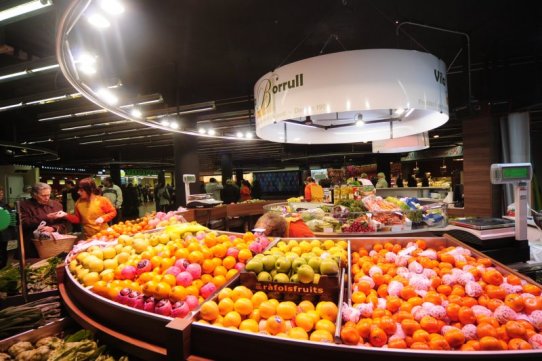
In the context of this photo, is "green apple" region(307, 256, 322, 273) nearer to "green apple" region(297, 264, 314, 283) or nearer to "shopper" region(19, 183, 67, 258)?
"green apple" region(297, 264, 314, 283)

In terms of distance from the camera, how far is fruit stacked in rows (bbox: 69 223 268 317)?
1.67 metres

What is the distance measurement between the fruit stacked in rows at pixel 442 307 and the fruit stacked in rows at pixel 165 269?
891 mm

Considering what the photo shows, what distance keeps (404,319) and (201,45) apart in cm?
496

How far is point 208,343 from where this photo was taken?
4.31 ft

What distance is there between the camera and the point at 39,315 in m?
2.29

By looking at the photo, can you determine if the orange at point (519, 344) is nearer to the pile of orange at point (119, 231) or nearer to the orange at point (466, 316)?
the orange at point (466, 316)

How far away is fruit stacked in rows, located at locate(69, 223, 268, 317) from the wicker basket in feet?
5.65

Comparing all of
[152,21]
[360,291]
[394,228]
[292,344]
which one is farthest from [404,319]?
[152,21]

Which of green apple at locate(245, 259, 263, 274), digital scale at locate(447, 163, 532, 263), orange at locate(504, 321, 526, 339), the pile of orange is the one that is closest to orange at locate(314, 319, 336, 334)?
green apple at locate(245, 259, 263, 274)

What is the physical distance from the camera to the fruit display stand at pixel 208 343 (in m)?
1.06

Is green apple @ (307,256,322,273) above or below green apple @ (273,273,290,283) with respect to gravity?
above

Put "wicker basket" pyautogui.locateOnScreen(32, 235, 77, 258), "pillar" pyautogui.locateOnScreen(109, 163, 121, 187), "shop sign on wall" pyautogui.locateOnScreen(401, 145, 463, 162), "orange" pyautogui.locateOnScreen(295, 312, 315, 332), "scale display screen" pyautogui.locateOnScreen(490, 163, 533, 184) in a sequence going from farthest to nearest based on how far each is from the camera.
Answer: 1. "pillar" pyautogui.locateOnScreen(109, 163, 121, 187)
2. "shop sign on wall" pyautogui.locateOnScreen(401, 145, 463, 162)
3. "wicker basket" pyautogui.locateOnScreen(32, 235, 77, 258)
4. "scale display screen" pyautogui.locateOnScreen(490, 163, 533, 184)
5. "orange" pyautogui.locateOnScreen(295, 312, 315, 332)

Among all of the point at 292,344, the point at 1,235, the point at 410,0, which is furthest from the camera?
the point at 1,235

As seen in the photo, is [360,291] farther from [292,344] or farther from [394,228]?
[394,228]
